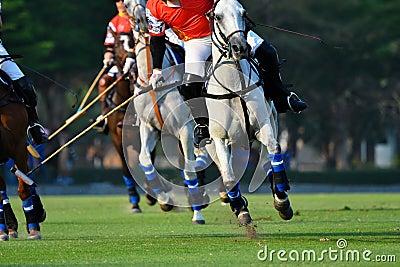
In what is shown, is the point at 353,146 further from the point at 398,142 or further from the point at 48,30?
the point at 48,30

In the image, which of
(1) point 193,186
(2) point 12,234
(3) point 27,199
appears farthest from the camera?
(1) point 193,186

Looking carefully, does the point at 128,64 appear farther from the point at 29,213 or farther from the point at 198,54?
the point at 29,213

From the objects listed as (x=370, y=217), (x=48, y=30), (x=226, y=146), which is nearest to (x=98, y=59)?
(x=48, y=30)

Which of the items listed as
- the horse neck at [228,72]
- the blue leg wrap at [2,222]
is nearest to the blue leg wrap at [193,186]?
the blue leg wrap at [2,222]

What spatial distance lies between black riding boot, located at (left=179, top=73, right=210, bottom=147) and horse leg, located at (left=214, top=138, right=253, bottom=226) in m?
1.20

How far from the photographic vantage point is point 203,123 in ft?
49.5

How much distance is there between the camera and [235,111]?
545 inches

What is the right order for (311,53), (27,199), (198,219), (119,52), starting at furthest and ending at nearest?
(311,53) < (119,52) < (198,219) < (27,199)

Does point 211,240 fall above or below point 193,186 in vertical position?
above

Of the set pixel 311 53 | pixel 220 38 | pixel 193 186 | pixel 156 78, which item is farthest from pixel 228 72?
pixel 311 53


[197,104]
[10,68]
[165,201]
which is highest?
[10,68]

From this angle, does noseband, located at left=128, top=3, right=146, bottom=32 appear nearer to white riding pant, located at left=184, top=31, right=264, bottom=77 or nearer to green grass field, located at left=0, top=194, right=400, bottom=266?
white riding pant, located at left=184, top=31, right=264, bottom=77

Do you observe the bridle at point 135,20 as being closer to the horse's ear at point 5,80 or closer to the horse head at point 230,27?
the horse's ear at point 5,80

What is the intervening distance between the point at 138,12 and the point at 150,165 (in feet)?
8.01
